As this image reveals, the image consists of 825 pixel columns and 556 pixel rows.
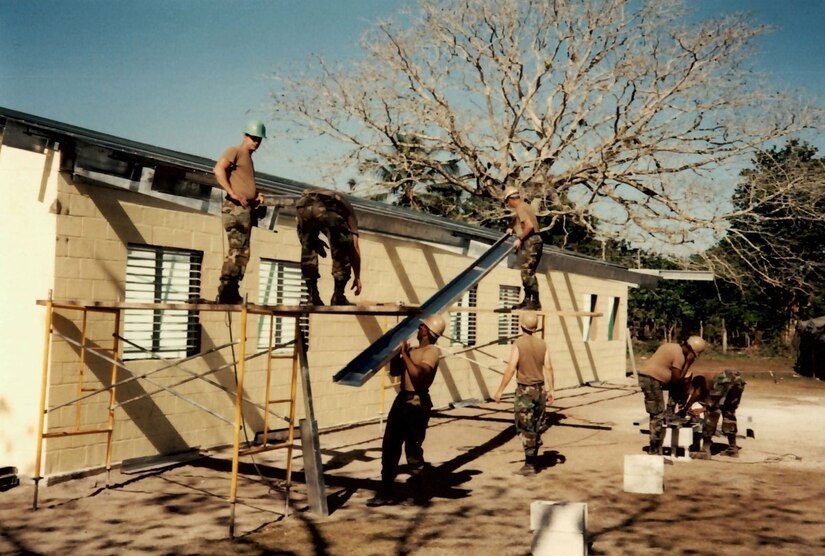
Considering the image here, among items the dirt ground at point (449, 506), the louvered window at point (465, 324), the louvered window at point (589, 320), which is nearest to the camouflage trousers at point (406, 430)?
the dirt ground at point (449, 506)

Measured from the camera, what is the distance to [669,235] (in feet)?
85.5

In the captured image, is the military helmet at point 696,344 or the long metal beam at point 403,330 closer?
the long metal beam at point 403,330

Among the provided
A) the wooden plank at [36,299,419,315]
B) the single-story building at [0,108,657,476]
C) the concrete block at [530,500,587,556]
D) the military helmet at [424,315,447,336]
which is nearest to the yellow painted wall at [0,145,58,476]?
the single-story building at [0,108,657,476]

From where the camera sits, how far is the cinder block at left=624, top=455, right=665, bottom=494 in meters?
8.69

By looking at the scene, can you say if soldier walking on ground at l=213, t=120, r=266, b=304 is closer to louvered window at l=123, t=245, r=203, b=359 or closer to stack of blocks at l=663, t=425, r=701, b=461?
louvered window at l=123, t=245, r=203, b=359

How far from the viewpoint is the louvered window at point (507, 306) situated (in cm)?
1923

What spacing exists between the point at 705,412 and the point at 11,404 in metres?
9.20

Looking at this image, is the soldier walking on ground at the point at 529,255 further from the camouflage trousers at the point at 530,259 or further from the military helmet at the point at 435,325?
the military helmet at the point at 435,325

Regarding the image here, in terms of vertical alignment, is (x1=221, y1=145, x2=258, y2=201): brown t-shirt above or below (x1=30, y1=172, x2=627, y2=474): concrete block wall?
above

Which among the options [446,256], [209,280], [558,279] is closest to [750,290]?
[558,279]

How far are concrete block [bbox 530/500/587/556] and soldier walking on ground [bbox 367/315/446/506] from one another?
2215mm

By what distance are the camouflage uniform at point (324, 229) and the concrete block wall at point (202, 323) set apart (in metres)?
0.77

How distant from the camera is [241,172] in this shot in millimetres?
7703

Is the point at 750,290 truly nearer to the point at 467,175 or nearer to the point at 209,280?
the point at 467,175
